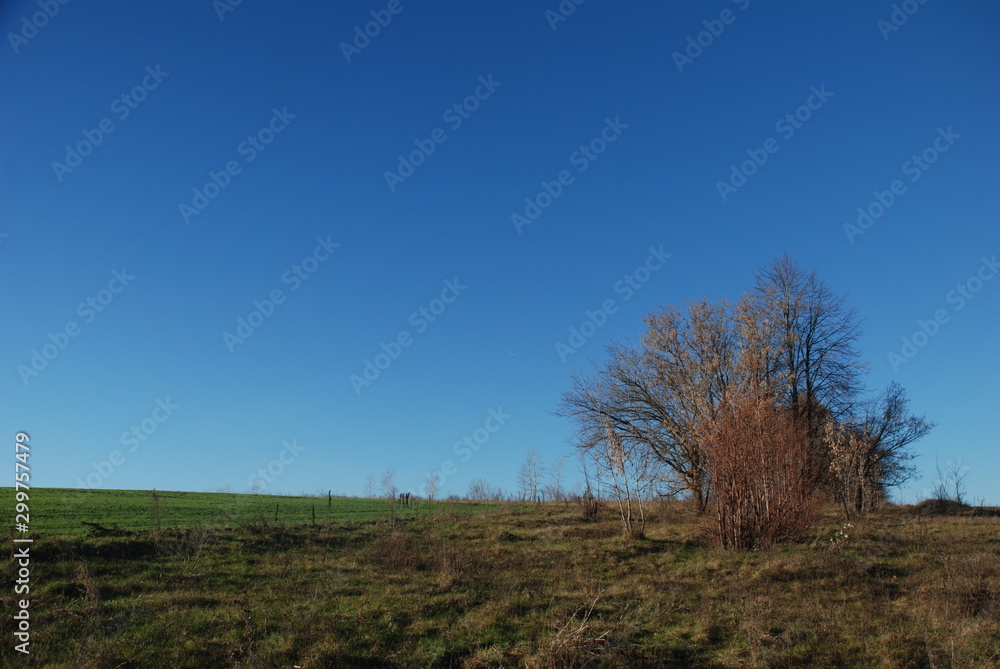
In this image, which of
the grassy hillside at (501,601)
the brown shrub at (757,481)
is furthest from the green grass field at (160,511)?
the brown shrub at (757,481)

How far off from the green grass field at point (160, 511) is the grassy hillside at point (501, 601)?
1015mm

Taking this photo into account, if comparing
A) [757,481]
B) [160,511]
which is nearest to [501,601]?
[757,481]

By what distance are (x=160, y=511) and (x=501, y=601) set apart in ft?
48.4

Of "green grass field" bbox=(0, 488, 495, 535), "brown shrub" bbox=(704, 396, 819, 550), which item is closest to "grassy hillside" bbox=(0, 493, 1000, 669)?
"brown shrub" bbox=(704, 396, 819, 550)

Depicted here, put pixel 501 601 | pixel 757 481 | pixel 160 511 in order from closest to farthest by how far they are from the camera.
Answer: pixel 501 601
pixel 757 481
pixel 160 511

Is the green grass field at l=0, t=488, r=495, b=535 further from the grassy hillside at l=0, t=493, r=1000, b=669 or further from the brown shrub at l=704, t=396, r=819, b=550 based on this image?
the brown shrub at l=704, t=396, r=819, b=550

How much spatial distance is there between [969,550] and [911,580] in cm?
456

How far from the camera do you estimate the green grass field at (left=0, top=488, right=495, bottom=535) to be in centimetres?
1775

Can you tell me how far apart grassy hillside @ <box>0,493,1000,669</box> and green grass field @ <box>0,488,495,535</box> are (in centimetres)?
102

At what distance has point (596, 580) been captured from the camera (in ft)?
48.2

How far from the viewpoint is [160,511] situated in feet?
70.5

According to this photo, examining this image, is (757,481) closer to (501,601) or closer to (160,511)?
(501,601)

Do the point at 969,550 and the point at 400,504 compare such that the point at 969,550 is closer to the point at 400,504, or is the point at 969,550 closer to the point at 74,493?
the point at 400,504

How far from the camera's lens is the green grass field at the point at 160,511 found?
699 inches
